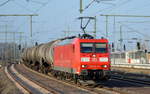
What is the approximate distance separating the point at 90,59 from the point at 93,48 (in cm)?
89

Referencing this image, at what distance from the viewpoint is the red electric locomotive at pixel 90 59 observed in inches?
841

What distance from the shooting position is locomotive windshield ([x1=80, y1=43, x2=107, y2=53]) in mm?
21969

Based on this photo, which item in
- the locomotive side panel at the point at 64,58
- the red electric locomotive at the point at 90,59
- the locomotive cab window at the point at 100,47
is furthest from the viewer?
the locomotive side panel at the point at 64,58

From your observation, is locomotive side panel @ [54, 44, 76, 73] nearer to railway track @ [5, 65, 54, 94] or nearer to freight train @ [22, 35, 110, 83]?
freight train @ [22, 35, 110, 83]

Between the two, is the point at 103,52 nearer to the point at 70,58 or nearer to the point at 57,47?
the point at 70,58

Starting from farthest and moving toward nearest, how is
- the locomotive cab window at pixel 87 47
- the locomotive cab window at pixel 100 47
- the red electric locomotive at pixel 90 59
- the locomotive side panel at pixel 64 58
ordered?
the locomotive side panel at pixel 64 58 < the locomotive cab window at pixel 100 47 < the locomotive cab window at pixel 87 47 < the red electric locomotive at pixel 90 59

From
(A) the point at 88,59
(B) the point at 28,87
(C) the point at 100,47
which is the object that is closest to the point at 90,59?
(A) the point at 88,59

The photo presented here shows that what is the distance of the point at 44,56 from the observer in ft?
119

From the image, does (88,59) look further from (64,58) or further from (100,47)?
(64,58)

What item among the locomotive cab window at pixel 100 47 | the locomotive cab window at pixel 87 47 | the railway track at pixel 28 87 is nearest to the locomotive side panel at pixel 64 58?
the locomotive cab window at pixel 87 47

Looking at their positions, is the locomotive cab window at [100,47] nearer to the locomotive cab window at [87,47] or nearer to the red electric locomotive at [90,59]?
the red electric locomotive at [90,59]

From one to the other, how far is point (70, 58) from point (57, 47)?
16.9 feet

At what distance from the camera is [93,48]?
2212 centimetres

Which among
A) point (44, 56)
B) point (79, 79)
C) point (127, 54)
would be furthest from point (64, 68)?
point (127, 54)
